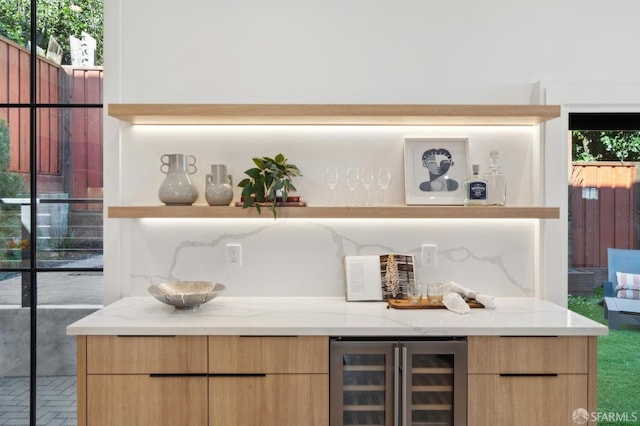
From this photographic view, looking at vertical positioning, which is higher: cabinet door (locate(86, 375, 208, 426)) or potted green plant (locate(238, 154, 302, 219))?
potted green plant (locate(238, 154, 302, 219))

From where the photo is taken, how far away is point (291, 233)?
2.54 metres

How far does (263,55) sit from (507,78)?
4.42ft

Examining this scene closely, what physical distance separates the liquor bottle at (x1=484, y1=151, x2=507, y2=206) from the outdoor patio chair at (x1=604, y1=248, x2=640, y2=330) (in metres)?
0.77

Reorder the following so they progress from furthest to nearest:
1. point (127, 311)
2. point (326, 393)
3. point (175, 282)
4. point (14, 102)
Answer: point (14, 102) → point (175, 282) → point (127, 311) → point (326, 393)

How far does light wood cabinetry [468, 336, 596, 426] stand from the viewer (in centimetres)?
196

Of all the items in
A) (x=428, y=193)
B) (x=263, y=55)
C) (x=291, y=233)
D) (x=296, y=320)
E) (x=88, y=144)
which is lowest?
(x=296, y=320)

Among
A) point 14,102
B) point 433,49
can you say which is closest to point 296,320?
point 433,49

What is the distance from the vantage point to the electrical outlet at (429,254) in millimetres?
2533

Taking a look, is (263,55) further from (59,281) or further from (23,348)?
(23,348)

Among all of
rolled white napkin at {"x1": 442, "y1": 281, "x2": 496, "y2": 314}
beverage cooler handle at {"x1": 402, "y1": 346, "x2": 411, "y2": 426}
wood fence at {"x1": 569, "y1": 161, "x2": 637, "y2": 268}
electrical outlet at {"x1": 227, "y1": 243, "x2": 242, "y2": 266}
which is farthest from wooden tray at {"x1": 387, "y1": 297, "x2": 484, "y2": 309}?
electrical outlet at {"x1": 227, "y1": 243, "x2": 242, "y2": 266}

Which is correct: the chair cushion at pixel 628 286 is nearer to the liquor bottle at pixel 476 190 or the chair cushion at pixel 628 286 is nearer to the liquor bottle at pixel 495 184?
the liquor bottle at pixel 495 184

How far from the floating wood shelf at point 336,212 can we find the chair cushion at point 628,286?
70 centimetres

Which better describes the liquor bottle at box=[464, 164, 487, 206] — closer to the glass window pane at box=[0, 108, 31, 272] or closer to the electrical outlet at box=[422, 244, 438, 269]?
the electrical outlet at box=[422, 244, 438, 269]

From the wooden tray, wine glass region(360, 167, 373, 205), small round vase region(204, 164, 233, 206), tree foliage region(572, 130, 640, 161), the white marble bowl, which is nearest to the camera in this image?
the white marble bowl
